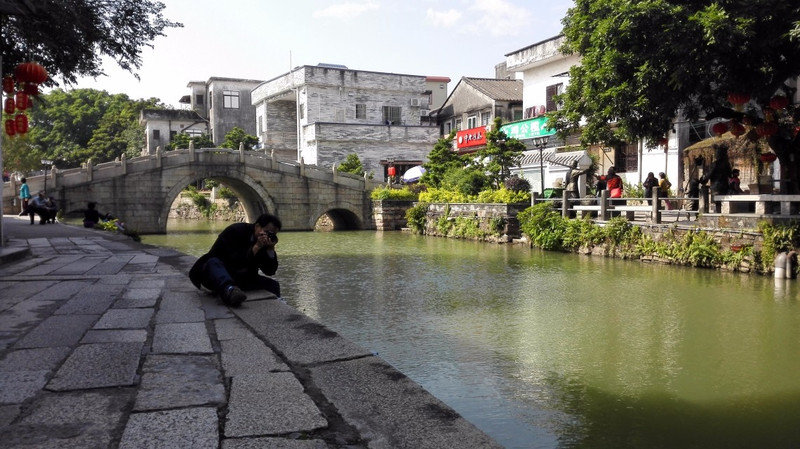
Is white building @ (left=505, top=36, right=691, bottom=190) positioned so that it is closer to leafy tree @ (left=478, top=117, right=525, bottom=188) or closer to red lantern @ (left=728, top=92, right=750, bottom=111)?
leafy tree @ (left=478, top=117, right=525, bottom=188)

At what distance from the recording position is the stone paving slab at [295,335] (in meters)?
3.39

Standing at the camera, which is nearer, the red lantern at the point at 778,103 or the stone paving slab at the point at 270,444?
the stone paving slab at the point at 270,444

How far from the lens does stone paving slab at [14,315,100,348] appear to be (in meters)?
3.47

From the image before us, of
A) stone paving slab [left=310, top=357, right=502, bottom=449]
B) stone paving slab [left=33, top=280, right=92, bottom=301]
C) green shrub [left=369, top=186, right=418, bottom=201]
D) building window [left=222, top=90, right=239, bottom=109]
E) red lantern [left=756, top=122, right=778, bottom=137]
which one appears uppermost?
building window [left=222, top=90, right=239, bottom=109]

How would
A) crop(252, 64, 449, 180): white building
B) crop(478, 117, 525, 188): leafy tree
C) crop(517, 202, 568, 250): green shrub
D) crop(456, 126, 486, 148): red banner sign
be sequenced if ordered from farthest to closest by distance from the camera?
1. crop(252, 64, 449, 180): white building
2. crop(456, 126, 486, 148): red banner sign
3. crop(478, 117, 525, 188): leafy tree
4. crop(517, 202, 568, 250): green shrub

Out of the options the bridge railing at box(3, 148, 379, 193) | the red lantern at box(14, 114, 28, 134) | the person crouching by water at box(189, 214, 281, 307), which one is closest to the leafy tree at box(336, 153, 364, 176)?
the bridge railing at box(3, 148, 379, 193)

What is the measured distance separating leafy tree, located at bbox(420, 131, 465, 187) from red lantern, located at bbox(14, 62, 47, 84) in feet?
52.2

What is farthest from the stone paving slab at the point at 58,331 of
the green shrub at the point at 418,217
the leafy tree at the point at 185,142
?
the leafy tree at the point at 185,142

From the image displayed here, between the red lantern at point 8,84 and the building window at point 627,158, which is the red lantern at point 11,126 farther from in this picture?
the building window at point 627,158

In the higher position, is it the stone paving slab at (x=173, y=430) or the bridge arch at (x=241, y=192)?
the bridge arch at (x=241, y=192)

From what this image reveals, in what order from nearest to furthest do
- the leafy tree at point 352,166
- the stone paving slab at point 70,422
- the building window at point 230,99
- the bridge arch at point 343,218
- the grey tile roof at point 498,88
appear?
the stone paving slab at point 70,422, the bridge arch at point 343,218, the grey tile roof at point 498,88, the leafy tree at point 352,166, the building window at point 230,99

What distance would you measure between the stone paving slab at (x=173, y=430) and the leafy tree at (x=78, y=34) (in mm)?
7802

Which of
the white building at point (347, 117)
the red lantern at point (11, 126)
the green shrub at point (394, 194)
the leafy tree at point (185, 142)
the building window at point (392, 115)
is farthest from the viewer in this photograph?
the leafy tree at point (185, 142)

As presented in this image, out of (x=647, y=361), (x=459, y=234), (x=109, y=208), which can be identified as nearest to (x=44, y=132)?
(x=109, y=208)
